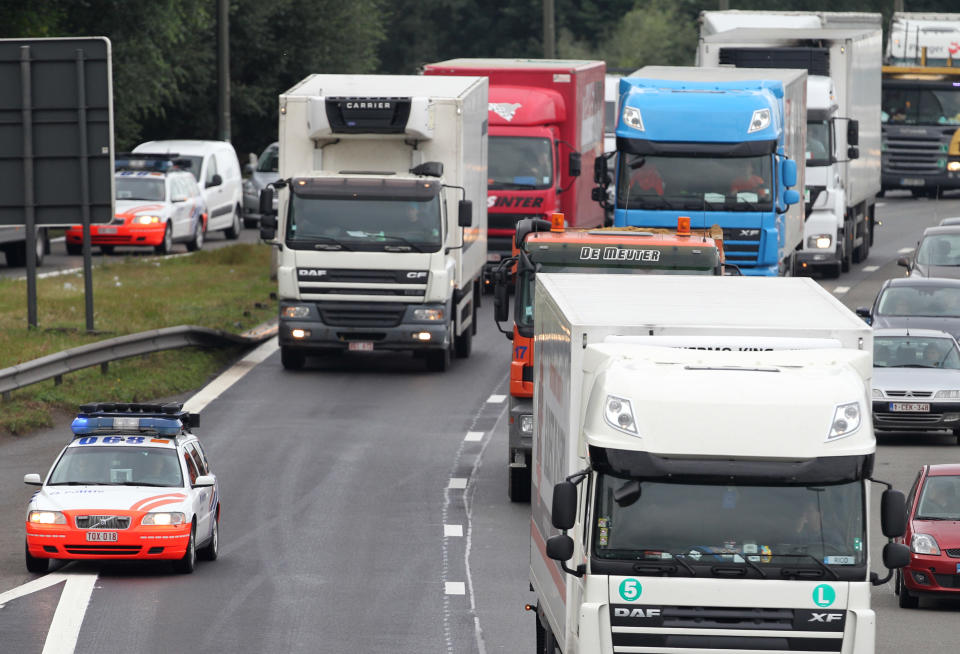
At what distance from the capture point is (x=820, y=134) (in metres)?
40.3

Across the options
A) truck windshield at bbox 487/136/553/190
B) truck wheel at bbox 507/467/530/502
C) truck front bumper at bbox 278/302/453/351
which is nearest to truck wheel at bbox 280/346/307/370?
truck front bumper at bbox 278/302/453/351

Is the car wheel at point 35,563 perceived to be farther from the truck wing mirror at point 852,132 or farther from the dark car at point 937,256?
the truck wing mirror at point 852,132

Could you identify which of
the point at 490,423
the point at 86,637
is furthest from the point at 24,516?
the point at 490,423

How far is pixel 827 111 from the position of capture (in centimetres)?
3978

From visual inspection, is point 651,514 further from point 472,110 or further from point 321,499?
point 472,110

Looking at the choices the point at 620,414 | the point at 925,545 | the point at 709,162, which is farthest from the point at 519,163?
the point at 620,414

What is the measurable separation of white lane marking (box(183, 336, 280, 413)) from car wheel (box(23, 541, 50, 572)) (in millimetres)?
8467

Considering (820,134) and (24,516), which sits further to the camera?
(820,134)

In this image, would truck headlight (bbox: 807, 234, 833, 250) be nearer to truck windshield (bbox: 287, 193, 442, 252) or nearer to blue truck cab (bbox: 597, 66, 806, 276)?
blue truck cab (bbox: 597, 66, 806, 276)

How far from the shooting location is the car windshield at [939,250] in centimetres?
3675

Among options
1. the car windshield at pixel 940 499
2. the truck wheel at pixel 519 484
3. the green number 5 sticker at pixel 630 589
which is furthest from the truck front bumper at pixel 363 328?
the green number 5 sticker at pixel 630 589

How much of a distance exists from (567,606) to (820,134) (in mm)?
29571

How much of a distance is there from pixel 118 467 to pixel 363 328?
11.0 metres

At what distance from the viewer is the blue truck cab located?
31.2 metres
